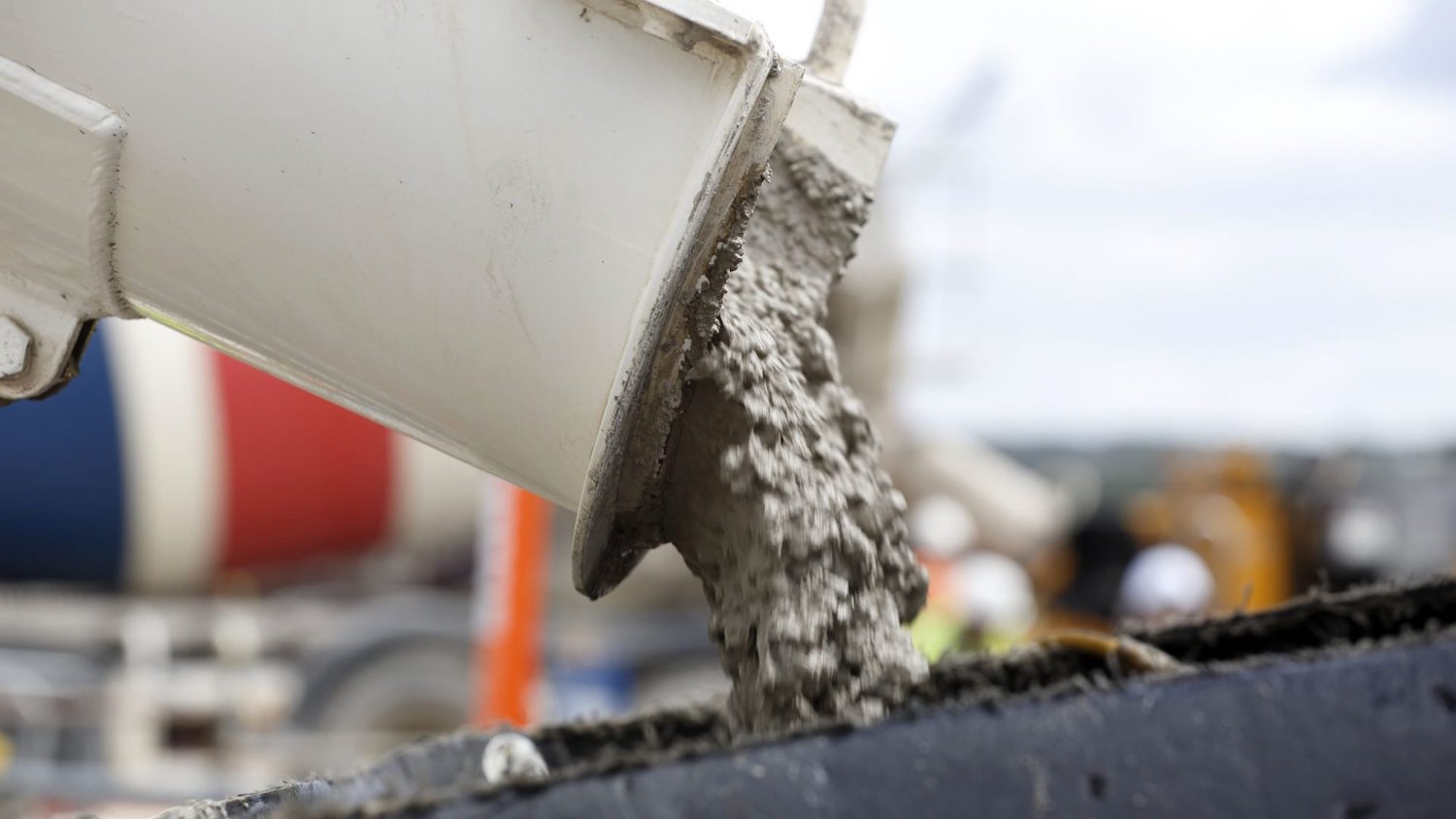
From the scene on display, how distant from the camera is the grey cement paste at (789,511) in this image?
4.20 ft

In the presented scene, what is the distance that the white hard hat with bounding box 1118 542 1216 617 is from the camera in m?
8.05

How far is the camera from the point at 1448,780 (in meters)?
0.96

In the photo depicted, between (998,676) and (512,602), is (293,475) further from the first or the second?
(998,676)

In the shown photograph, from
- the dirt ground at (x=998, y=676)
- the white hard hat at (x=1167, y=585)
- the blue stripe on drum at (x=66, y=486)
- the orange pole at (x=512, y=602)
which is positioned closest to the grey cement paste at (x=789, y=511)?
the dirt ground at (x=998, y=676)

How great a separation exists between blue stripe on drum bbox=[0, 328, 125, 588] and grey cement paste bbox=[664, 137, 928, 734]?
6333 millimetres

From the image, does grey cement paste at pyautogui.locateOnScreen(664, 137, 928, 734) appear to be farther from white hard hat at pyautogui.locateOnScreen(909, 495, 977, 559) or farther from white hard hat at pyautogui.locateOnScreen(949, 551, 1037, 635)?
white hard hat at pyautogui.locateOnScreen(909, 495, 977, 559)

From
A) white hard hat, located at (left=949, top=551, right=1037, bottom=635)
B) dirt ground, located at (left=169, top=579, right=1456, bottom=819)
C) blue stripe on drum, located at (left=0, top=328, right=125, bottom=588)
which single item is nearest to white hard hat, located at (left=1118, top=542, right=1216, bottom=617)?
white hard hat, located at (left=949, top=551, right=1037, bottom=635)

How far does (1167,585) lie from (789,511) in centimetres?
739

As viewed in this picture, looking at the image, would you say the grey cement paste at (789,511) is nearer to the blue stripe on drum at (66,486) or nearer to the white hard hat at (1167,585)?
the blue stripe on drum at (66,486)

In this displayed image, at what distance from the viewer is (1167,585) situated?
8.23 metres

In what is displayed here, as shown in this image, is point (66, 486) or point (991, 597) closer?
point (66, 486)

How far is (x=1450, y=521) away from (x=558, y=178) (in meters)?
10.8

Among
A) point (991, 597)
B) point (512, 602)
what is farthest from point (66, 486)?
point (991, 597)

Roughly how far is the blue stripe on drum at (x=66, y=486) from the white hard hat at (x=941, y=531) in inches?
182
